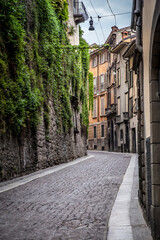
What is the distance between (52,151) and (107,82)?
108 feet

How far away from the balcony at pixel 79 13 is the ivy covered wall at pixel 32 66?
225 inches

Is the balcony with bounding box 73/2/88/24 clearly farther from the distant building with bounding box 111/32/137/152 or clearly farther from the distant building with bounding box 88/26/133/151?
the distant building with bounding box 88/26/133/151

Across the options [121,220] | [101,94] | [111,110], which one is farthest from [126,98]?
[121,220]

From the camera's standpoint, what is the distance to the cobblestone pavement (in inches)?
184

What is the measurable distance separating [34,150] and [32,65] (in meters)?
3.27

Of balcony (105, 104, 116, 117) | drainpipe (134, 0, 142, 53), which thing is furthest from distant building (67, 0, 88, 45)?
drainpipe (134, 0, 142, 53)

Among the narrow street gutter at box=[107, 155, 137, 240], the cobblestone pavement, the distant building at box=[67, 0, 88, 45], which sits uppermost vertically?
the distant building at box=[67, 0, 88, 45]

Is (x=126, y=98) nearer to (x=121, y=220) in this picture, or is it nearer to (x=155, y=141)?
(x=121, y=220)

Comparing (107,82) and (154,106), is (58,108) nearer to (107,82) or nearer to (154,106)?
(154,106)

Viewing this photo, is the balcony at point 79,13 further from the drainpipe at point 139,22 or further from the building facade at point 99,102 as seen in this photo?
the drainpipe at point 139,22

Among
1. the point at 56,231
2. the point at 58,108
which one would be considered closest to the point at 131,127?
the point at 58,108

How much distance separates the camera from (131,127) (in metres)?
35.8

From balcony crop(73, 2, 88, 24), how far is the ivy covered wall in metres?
5.71

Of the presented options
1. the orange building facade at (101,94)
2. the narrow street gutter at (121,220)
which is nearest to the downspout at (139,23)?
the narrow street gutter at (121,220)
